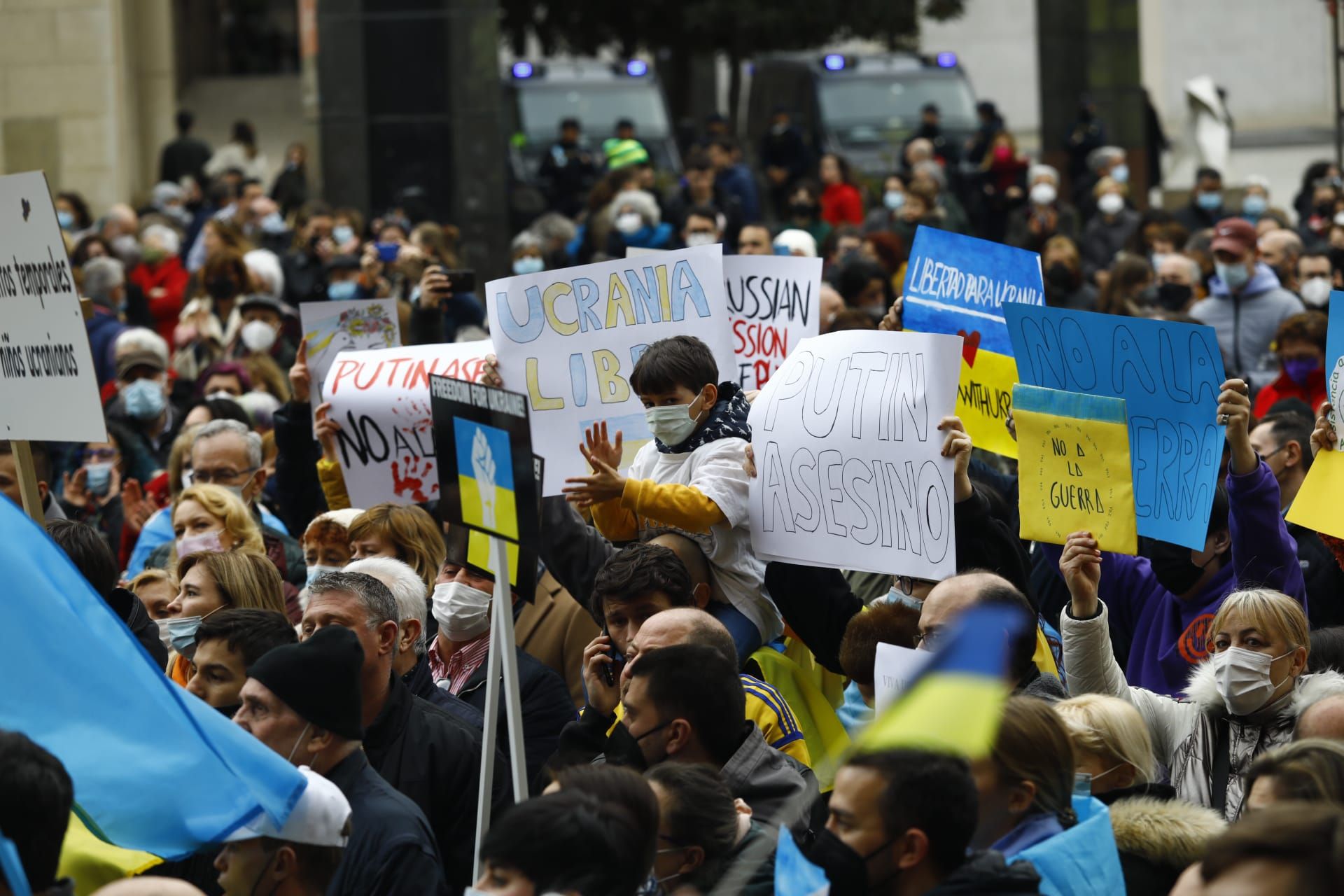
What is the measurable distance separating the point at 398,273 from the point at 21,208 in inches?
262

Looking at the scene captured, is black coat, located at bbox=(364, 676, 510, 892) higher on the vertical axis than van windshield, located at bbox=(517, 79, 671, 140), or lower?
lower

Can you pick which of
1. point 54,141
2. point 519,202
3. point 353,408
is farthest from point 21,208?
point 54,141

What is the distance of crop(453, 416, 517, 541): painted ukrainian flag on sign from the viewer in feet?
14.6

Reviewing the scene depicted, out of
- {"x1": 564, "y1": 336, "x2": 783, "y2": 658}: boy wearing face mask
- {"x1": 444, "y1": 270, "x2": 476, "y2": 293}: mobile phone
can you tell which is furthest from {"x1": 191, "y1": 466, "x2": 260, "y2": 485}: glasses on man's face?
{"x1": 564, "y1": 336, "x2": 783, "y2": 658}: boy wearing face mask

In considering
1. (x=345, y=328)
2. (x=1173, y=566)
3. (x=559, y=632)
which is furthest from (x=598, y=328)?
(x=1173, y=566)

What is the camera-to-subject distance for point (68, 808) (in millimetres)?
3410

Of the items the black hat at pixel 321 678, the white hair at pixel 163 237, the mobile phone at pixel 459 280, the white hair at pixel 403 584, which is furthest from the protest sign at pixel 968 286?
the white hair at pixel 163 237

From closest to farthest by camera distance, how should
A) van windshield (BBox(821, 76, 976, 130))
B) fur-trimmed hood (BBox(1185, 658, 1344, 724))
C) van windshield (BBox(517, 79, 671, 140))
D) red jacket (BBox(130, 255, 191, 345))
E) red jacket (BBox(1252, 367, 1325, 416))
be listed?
1. fur-trimmed hood (BBox(1185, 658, 1344, 724))
2. red jacket (BBox(1252, 367, 1325, 416))
3. red jacket (BBox(130, 255, 191, 345))
4. van windshield (BBox(517, 79, 671, 140))
5. van windshield (BBox(821, 76, 976, 130))

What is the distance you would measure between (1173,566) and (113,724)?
3179mm

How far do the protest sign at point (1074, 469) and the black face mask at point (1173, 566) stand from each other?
38 cm

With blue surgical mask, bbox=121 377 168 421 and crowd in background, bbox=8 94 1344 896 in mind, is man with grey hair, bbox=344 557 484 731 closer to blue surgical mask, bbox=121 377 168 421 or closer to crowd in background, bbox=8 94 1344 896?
crowd in background, bbox=8 94 1344 896

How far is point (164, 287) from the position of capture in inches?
608

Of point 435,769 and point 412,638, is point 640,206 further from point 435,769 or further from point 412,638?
point 435,769

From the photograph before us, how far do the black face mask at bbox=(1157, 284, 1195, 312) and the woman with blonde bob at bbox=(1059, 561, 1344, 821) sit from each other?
6626 mm
